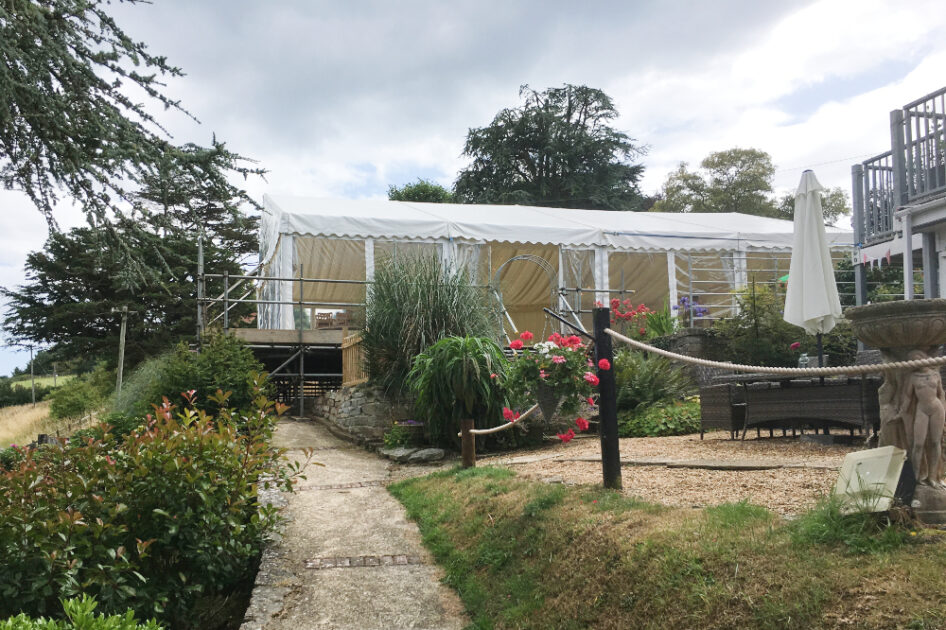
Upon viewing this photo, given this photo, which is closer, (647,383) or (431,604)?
(431,604)

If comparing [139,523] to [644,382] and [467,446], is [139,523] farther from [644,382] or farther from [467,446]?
[644,382]

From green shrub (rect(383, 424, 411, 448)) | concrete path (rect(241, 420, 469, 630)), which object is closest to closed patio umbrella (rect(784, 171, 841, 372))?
concrete path (rect(241, 420, 469, 630))

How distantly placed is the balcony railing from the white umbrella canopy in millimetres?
2845

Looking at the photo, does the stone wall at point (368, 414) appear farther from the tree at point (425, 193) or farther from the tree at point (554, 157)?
the tree at point (425, 193)

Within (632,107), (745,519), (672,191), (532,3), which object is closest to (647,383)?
(532,3)

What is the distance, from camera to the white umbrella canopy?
6035mm

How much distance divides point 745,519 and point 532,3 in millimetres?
5066

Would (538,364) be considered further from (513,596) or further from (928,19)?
(928,19)

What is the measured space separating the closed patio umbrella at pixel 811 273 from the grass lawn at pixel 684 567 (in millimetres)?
3028

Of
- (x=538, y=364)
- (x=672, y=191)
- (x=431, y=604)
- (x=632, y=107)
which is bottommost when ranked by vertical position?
(x=431, y=604)

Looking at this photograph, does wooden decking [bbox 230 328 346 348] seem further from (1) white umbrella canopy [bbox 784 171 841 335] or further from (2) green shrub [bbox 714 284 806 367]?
(1) white umbrella canopy [bbox 784 171 841 335]

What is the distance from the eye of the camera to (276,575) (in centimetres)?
412

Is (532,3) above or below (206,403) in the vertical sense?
above

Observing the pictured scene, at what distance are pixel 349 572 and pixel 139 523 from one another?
119cm
